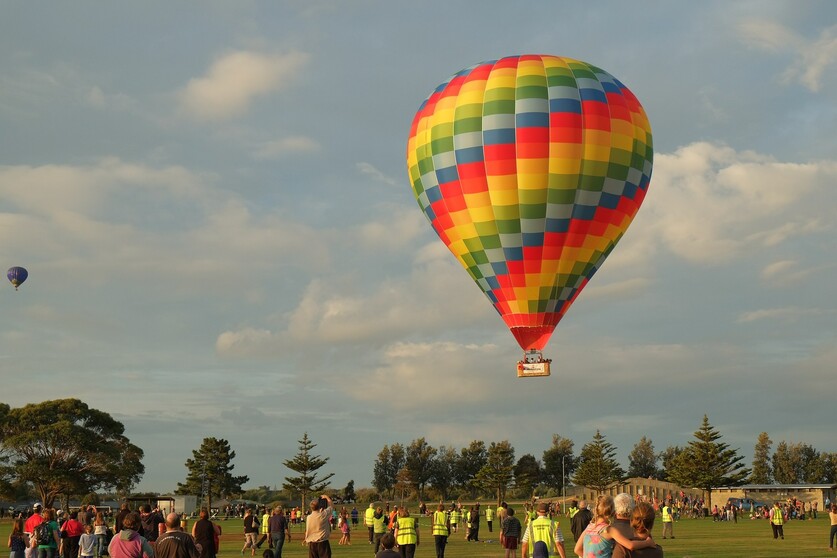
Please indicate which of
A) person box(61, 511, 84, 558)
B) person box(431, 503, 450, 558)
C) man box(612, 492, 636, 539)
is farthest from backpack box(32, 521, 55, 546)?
man box(612, 492, 636, 539)

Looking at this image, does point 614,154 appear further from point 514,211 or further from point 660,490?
point 660,490

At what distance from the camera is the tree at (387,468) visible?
437ft

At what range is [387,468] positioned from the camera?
440ft

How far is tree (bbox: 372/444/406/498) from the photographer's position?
133250 millimetres

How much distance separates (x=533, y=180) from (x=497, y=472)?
79857 millimetres

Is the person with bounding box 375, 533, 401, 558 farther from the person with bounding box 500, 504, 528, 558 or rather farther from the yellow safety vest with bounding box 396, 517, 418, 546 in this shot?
the person with bounding box 500, 504, 528, 558

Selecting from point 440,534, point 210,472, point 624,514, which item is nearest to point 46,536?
point 440,534

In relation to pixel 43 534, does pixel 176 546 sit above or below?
above

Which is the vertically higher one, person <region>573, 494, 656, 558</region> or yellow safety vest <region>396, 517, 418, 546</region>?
person <region>573, 494, 656, 558</region>

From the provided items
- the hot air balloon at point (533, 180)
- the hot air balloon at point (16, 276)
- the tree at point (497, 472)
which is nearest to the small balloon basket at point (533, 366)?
the hot air balloon at point (533, 180)

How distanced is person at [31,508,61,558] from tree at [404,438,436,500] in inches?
4379

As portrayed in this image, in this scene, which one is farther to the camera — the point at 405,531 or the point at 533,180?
the point at 533,180

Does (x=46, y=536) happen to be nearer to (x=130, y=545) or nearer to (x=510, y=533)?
(x=130, y=545)

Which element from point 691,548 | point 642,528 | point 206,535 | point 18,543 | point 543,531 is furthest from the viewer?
point 691,548
